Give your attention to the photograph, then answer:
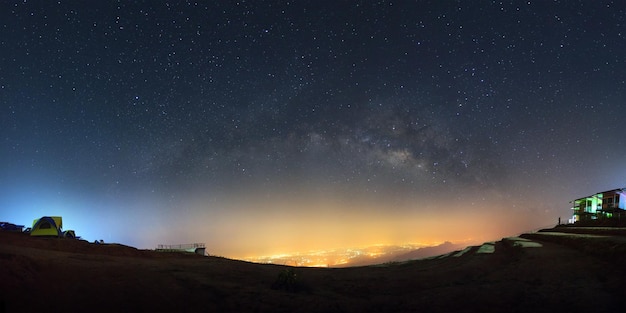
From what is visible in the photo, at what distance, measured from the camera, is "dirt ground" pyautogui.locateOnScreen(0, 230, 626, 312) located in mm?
12633

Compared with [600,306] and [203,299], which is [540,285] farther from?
[203,299]

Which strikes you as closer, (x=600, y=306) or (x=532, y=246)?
(x=600, y=306)

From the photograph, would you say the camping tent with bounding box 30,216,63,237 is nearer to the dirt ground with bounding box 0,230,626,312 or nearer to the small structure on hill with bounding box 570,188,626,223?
the dirt ground with bounding box 0,230,626,312

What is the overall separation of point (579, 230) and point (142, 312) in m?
39.1

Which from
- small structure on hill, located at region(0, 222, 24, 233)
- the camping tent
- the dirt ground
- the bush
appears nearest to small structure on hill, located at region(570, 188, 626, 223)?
the dirt ground

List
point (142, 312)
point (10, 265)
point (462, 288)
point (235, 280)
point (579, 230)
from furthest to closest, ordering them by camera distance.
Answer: point (579, 230) → point (235, 280) → point (462, 288) → point (10, 265) → point (142, 312)

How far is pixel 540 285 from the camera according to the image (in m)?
14.8

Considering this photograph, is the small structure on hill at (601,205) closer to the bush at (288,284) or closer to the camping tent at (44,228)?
the bush at (288,284)

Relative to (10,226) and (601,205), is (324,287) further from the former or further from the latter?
(10,226)

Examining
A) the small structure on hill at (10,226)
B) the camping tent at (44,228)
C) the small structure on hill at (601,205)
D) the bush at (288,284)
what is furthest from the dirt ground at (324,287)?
the small structure on hill at (10,226)

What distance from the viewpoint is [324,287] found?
17.9 metres

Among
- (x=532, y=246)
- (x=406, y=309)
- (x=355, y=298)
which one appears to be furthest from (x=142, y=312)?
(x=532, y=246)

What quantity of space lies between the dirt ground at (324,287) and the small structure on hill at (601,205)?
101ft

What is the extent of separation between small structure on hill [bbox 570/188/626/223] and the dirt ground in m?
30.6
